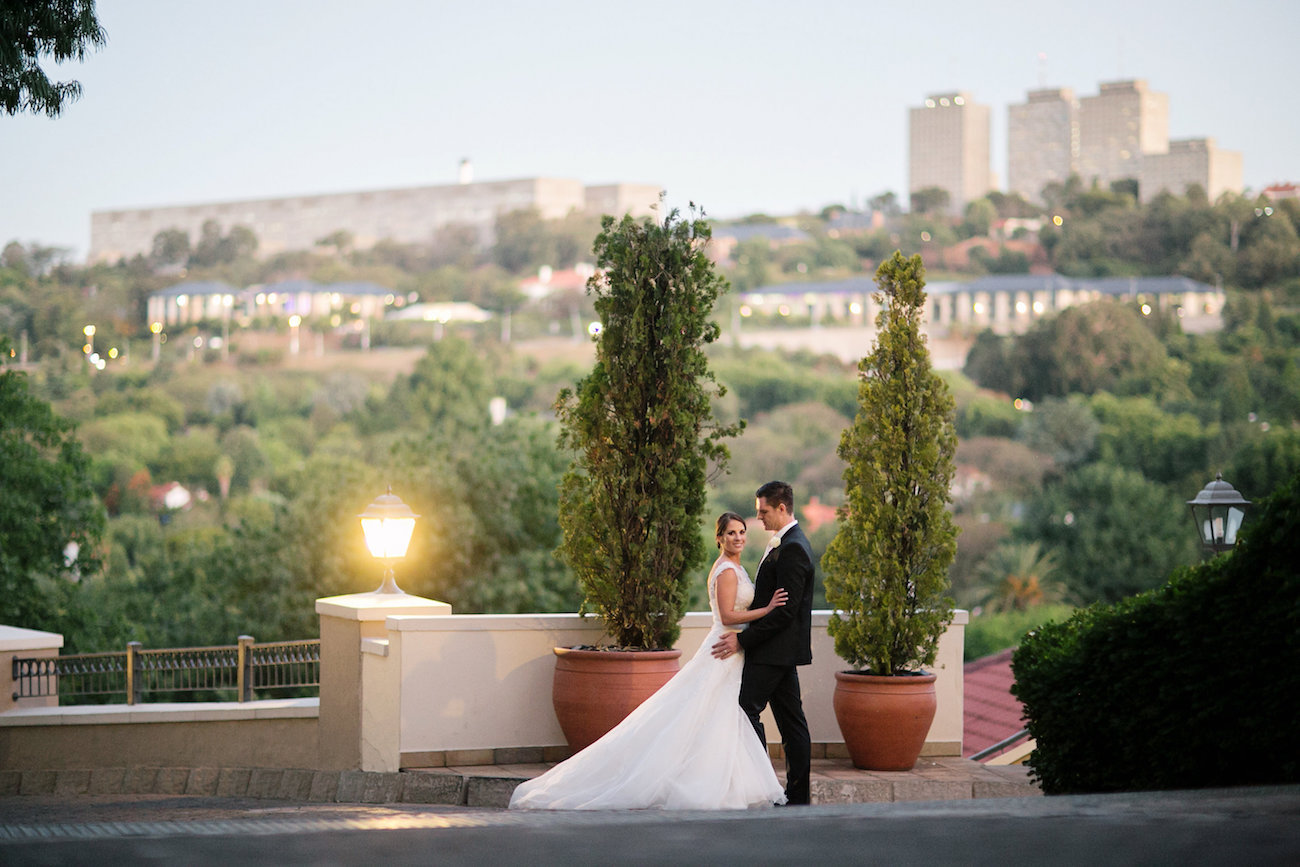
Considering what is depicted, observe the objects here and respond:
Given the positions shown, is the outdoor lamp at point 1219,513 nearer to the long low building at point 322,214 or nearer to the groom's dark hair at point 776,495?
the groom's dark hair at point 776,495

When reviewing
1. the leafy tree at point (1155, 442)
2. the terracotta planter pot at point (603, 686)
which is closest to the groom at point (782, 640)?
the terracotta planter pot at point (603, 686)

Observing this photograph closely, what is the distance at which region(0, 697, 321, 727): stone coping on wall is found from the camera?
32.3 ft

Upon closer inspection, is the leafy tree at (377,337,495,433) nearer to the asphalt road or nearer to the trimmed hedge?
the trimmed hedge

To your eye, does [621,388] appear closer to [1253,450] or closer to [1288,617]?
[1288,617]

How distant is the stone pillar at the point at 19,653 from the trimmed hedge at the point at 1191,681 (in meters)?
7.82

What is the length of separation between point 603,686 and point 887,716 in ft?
5.12

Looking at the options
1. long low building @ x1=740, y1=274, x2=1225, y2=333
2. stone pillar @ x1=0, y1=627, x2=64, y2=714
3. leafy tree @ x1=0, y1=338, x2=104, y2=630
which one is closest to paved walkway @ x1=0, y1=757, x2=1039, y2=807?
stone pillar @ x1=0, y1=627, x2=64, y2=714

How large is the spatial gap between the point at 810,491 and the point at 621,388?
271 ft

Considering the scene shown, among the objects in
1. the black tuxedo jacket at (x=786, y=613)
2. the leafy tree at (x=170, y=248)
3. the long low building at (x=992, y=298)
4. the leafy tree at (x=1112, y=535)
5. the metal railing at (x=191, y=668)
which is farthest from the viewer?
the leafy tree at (x=170, y=248)

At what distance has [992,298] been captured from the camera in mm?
147250

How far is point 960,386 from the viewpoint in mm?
112812

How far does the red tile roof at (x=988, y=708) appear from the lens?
16.2 m

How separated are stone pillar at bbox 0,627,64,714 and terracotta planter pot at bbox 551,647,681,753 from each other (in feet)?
17.5

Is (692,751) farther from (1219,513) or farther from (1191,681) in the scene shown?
(1219,513)
